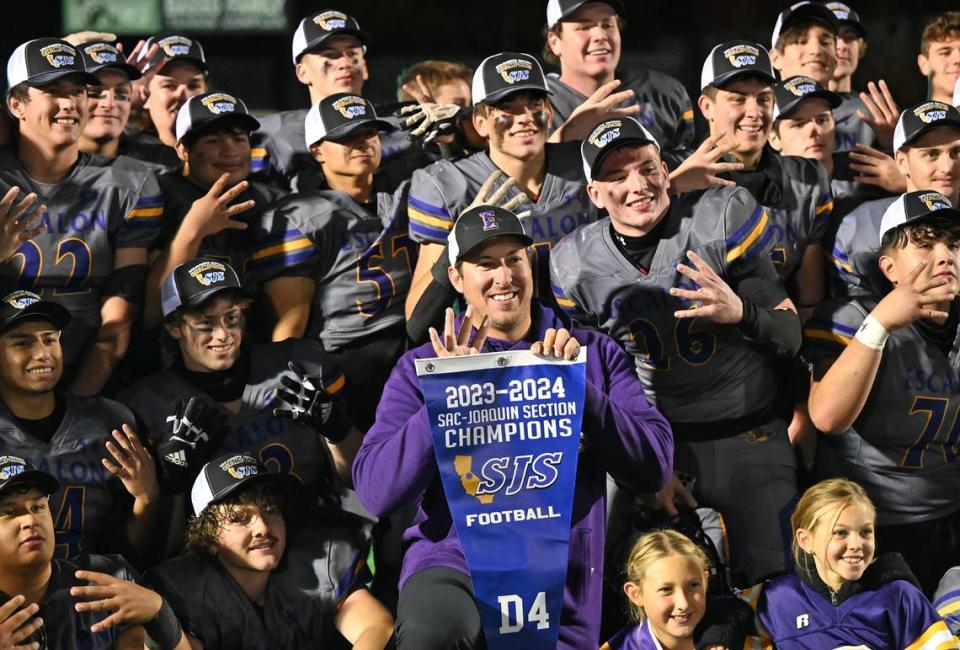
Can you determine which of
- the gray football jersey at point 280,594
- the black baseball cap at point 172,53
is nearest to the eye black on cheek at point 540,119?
the gray football jersey at point 280,594

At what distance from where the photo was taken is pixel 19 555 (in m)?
4.29

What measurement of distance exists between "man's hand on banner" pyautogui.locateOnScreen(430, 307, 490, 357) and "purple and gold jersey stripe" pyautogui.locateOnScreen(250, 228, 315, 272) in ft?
4.46

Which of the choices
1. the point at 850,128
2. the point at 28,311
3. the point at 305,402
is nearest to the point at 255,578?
the point at 305,402

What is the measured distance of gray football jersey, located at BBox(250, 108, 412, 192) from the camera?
587cm

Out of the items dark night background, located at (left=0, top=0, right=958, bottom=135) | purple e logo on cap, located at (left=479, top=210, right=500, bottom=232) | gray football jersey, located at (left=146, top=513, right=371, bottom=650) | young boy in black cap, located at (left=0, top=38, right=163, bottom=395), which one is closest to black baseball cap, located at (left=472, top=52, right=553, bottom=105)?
purple e logo on cap, located at (left=479, top=210, right=500, bottom=232)

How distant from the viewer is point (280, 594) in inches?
185

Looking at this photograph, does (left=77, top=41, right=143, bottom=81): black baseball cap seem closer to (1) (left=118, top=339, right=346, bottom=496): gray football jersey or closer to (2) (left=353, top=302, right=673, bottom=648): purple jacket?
(1) (left=118, top=339, right=346, bottom=496): gray football jersey

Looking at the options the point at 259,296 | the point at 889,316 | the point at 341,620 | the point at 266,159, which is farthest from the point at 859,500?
the point at 266,159

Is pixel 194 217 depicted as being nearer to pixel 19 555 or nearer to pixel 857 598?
pixel 19 555

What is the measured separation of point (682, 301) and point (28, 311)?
196cm

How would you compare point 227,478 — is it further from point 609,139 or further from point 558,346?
point 609,139

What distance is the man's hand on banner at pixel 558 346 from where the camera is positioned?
3973 millimetres

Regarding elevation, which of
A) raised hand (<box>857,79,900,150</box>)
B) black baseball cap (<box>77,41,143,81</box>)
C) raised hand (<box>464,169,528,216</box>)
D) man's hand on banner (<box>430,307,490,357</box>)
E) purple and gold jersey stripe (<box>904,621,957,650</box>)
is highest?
black baseball cap (<box>77,41,143,81</box>)

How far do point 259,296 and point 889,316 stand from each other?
7.01 feet
